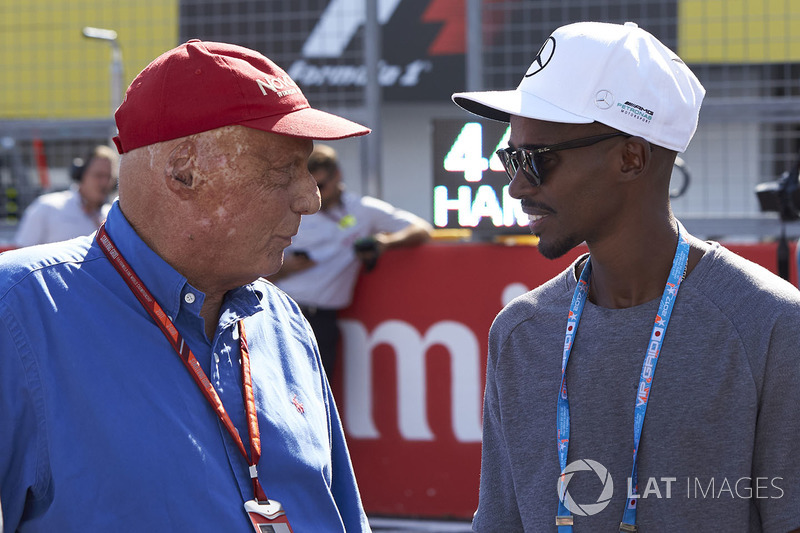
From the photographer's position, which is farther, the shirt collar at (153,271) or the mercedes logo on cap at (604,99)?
the mercedes logo on cap at (604,99)

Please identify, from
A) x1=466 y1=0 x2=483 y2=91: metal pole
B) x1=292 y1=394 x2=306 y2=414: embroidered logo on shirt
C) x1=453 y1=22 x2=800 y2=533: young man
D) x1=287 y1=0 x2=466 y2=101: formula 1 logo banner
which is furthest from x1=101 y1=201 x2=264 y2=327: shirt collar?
x1=287 y1=0 x2=466 y2=101: formula 1 logo banner

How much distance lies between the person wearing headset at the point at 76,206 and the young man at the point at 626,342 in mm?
5551

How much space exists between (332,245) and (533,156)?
4.16 meters

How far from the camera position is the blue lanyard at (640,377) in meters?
1.92

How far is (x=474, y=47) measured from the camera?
6129mm

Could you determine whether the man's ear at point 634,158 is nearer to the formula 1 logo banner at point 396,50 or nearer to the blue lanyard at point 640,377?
the blue lanyard at point 640,377

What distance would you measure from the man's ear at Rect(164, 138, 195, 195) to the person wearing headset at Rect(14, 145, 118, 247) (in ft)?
18.0

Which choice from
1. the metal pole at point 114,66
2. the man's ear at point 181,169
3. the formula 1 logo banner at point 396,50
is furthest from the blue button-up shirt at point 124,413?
the metal pole at point 114,66

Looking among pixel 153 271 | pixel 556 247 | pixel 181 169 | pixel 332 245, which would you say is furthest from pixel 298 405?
pixel 332 245

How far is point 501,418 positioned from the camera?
2.16m

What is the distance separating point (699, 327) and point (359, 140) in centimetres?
458

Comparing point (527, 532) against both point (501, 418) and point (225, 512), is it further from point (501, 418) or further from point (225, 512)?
point (225, 512)

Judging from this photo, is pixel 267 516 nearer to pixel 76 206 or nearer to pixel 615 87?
pixel 615 87

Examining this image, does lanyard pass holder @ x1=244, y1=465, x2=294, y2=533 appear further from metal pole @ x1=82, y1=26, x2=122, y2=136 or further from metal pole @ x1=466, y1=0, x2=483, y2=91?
metal pole @ x1=82, y1=26, x2=122, y2=136
